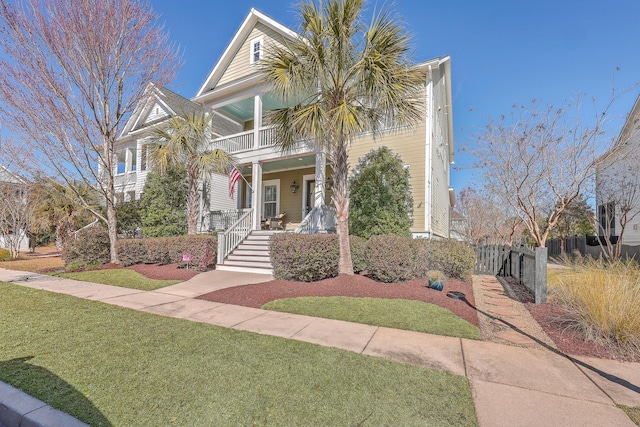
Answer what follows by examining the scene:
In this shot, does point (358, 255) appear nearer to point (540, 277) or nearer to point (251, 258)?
point (251, 258)

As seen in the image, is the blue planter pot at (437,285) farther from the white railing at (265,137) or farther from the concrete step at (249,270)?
the white railing at (265,137)

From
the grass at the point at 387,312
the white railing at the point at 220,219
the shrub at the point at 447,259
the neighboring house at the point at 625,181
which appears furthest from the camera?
the white railing at the point at 220,219

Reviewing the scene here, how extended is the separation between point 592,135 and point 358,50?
6.98 m

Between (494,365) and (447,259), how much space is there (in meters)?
5.19

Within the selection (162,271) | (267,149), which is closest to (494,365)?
(162,271)

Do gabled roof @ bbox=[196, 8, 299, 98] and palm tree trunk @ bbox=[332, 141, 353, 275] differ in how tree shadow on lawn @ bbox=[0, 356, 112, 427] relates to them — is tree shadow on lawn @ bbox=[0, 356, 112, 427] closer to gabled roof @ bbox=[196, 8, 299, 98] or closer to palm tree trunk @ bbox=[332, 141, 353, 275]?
palm tree trunk @ bbox=[332, 141, 353, 275]

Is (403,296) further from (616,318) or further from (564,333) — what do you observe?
(616,318)

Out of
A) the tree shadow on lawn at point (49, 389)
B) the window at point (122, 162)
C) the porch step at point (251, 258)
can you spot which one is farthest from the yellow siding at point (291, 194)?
the tree shadow on lawn at point (49, 389)

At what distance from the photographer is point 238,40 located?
13.9m

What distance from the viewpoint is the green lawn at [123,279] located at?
7598 millimetres

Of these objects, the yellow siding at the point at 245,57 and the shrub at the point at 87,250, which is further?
the yellow siding at the point at 245,57

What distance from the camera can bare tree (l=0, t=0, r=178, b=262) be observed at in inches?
364

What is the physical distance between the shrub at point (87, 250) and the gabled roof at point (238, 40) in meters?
7.80

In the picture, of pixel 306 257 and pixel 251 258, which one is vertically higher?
pixel 306 257
